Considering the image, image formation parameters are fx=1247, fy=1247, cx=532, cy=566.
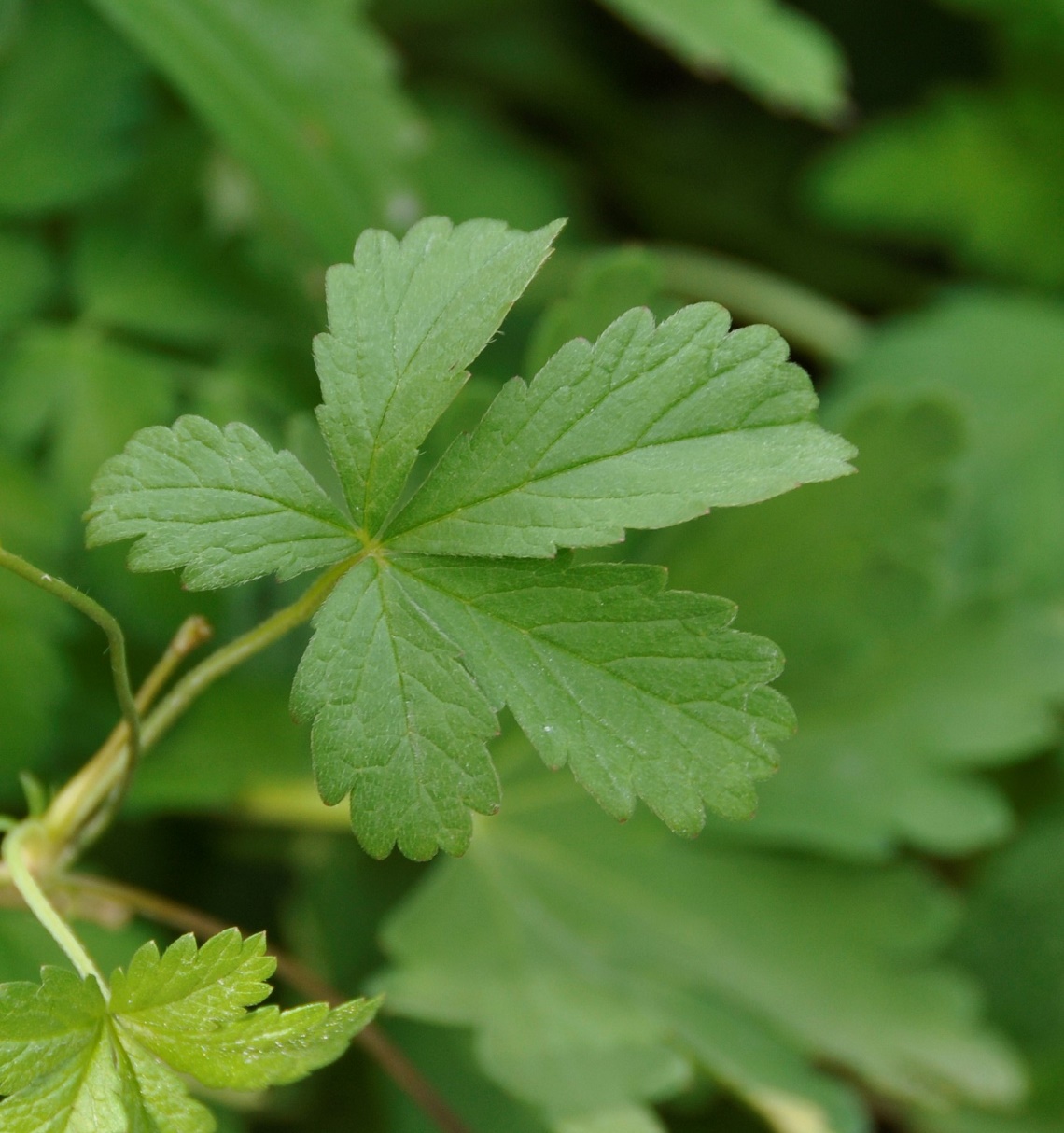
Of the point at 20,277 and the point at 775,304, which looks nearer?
the point at 20,277

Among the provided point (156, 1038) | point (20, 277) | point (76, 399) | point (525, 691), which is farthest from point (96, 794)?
point (20, 277)

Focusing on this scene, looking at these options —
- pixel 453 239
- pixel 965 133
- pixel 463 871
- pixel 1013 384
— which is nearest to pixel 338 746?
pixel 453 239

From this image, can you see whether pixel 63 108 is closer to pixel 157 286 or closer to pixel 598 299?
pixel 157 286

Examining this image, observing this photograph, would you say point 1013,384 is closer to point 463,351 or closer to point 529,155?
point 529,155

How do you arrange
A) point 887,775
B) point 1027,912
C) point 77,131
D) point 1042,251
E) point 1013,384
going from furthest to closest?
point 1042,251 < point 1013,384 < point 1027,912 < point 887,775 < point 77,131

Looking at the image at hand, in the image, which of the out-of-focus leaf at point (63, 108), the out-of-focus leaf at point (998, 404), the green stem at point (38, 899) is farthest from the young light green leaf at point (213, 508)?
the out-of-focus leaf at point (998, 404)
